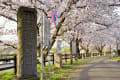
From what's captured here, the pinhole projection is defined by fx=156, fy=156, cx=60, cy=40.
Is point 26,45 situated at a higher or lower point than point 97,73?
higher

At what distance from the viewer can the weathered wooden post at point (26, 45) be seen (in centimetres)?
566

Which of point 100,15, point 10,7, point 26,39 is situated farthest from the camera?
point 100,15

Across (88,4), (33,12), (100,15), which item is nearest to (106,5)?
(88,4)

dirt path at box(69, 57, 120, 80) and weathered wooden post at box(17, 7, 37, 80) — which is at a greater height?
weathered wooden post at box(17, 7, 37, 80)

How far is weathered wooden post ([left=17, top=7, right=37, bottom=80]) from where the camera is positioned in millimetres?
5660

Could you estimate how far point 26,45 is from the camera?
567 centimetres

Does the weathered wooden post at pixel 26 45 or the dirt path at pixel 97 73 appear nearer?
the weathered wooden post at pixel 26 45

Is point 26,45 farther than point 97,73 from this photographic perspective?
No

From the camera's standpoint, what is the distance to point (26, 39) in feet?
18.7

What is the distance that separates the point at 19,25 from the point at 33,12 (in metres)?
0.72

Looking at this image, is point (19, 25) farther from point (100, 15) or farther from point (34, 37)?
point (100, 15)

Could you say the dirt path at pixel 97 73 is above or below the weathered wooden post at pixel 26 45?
below

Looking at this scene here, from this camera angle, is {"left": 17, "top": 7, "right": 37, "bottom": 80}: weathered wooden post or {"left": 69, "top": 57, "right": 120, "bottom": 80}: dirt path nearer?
{"left": 17, "top": 7, "right": 37, "bottom": 80}: weathered wooden post

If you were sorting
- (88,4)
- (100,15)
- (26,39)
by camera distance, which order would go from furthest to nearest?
(100,15) → (88,4) → (26,39)
